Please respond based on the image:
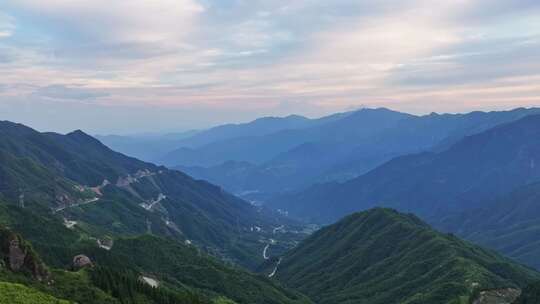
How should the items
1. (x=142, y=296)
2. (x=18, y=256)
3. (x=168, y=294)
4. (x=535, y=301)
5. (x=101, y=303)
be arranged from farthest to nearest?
(x=535, y=301) → (x=168, y=294) → (x=142, y=296) → (x=18, y=256) → (x=101, y=303)

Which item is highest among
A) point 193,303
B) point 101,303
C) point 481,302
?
point 101,303

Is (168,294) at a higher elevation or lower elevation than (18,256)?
lower

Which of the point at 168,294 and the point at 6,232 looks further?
the point at 168,294

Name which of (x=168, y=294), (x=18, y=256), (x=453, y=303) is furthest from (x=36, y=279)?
(x=453, y=303)

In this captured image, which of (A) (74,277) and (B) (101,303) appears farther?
(A) (74,277)

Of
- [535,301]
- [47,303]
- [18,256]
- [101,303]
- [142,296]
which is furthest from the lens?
[535,301]

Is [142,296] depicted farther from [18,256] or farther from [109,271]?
[18,256]

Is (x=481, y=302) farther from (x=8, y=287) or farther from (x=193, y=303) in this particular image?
(x=8, y=287)

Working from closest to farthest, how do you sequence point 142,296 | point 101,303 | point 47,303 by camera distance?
point 47,303 < point 101,303 < point 142,296

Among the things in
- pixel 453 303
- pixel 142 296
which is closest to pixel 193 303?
pixel 142 296
